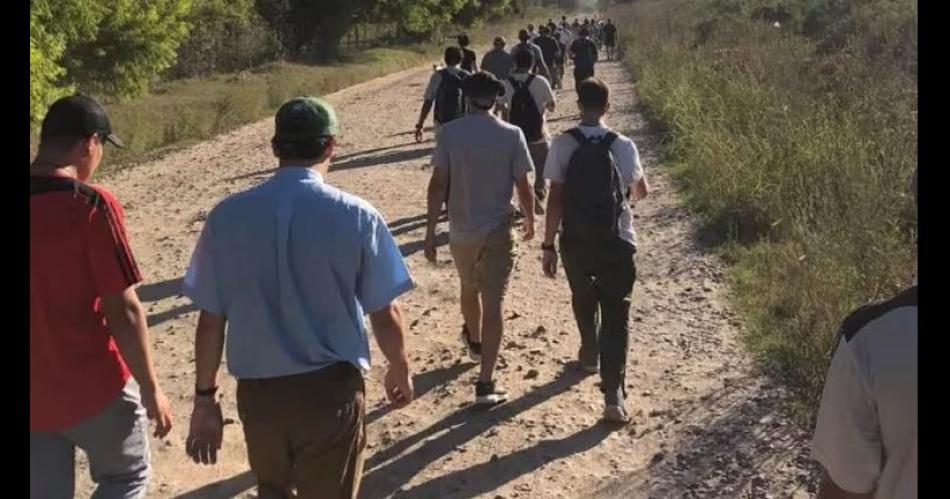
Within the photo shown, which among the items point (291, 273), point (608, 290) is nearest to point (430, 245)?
point (608, 290)

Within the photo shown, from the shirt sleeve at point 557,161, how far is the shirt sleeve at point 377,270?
2.01 metres

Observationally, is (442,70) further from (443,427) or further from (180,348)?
(443,427)

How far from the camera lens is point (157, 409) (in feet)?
10.6

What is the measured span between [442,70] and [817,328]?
16.5 feet

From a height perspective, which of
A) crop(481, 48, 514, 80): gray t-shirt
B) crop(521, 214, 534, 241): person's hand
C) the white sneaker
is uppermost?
crop(481, 48, 514, 80): gray t-shirt

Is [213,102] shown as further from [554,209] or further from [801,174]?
[554,209]

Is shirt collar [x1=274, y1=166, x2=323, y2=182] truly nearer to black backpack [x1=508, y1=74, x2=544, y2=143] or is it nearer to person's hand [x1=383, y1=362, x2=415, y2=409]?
person's hand [x1=383, y1=362, x2=415, y2=409]

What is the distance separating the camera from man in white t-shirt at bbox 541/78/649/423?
4.86m

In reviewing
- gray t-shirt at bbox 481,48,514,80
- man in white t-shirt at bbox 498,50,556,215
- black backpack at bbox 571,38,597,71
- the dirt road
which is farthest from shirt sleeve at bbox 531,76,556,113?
black backpack at bbox 571,38,597,71

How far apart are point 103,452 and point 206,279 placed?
2.21ft

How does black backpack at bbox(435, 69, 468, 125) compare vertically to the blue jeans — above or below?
above

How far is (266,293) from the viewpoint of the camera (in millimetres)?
2996

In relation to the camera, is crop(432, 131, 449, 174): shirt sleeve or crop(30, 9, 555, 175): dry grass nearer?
crop(432, 131, 449, 174): shirt sleeve

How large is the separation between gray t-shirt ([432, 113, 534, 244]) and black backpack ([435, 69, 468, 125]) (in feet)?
13.0
